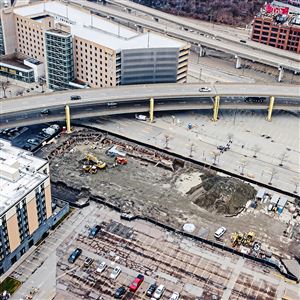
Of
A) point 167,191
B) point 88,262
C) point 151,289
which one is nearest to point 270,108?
point 167,191

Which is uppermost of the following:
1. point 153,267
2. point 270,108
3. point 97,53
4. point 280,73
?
point 97,53

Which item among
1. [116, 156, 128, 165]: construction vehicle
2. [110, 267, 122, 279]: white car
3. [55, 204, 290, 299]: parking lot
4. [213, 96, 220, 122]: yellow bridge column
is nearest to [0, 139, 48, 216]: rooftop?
[55, 204, 290, 299]: parking lot

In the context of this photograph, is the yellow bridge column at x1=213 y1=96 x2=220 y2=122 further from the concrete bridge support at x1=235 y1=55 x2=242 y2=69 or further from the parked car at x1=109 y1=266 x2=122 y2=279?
the parked car at x1=109 y1=266 x2=122 y2=279

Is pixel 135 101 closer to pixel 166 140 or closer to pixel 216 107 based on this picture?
pixel 166 140

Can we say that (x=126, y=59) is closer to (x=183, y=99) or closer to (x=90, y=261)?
(x=183, y=99)

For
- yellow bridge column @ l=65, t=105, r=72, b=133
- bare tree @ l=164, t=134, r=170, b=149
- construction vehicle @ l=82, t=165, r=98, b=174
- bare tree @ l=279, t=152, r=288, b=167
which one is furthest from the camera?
yellow bridge column @ l=65, t=105, r=72, b=133

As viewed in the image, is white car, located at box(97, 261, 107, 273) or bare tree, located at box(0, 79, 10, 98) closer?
white car, located at box(97, 261, 107, 273)

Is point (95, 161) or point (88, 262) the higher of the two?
point (95, 161)
